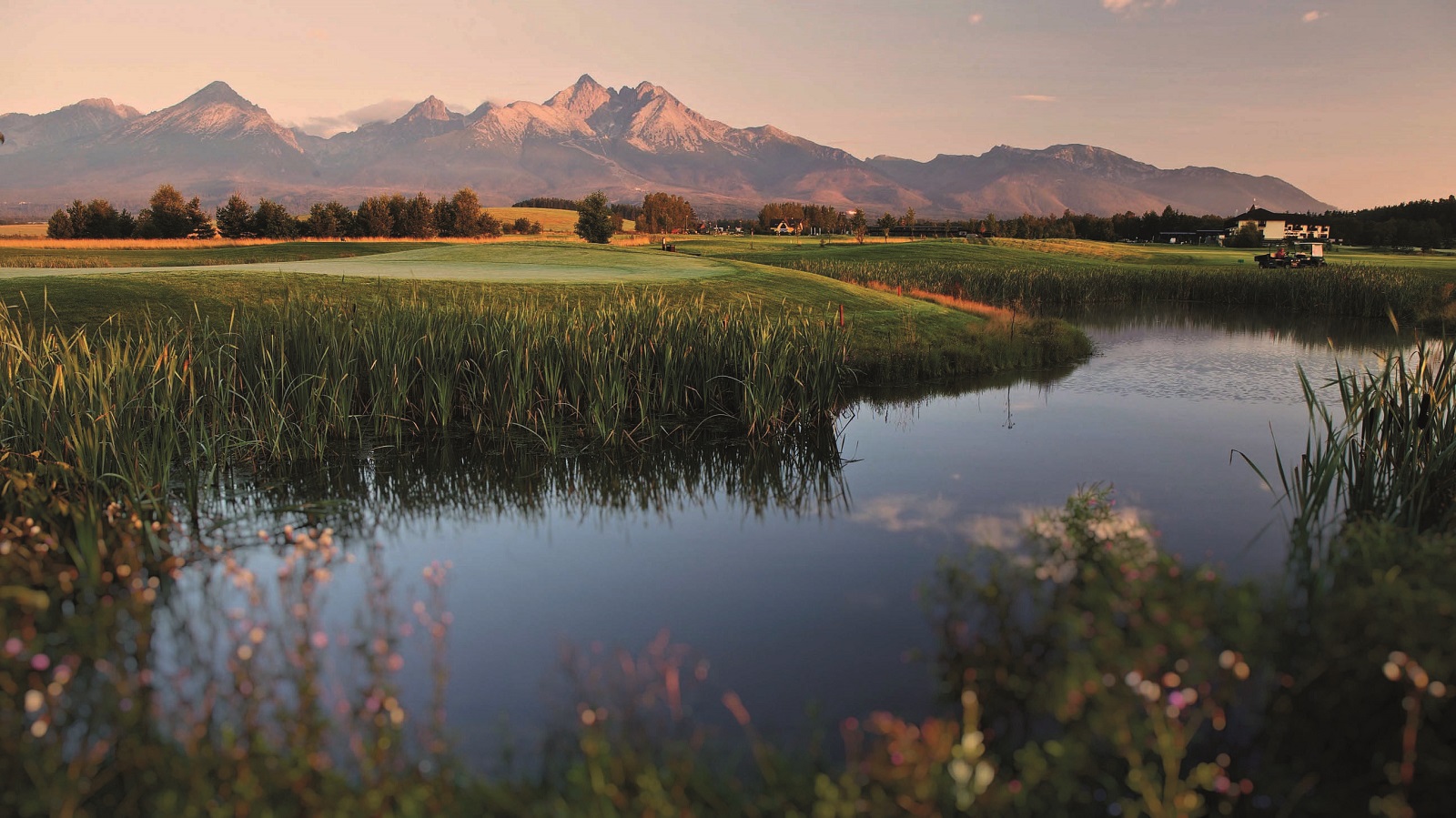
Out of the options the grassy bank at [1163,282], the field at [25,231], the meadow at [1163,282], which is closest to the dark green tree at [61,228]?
the field at [25,231]

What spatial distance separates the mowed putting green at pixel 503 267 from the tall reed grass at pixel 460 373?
628 cm

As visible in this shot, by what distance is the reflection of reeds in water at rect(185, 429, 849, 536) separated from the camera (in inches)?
369

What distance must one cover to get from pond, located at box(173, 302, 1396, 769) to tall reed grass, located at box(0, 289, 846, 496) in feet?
2.53

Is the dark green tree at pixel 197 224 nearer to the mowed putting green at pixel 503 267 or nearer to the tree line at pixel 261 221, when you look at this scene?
the tree line at pixel 261 221

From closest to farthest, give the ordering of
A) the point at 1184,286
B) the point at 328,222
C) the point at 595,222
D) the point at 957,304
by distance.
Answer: the point at 957,304 < the point at 1184,286 < the point at 595,222 < the point at 328,222

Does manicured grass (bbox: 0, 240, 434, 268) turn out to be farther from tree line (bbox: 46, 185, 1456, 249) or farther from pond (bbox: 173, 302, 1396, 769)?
pond (bbox: 173, 302, 1396, 769)

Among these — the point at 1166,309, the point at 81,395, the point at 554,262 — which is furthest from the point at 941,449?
the point at 1166,309

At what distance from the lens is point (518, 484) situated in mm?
10680

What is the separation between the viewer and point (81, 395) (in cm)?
822

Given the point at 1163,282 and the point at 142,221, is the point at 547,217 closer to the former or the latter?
the point at 142,221

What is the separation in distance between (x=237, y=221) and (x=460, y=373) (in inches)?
3414

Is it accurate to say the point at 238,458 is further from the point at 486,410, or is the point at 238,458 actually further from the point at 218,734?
the point at 218,734

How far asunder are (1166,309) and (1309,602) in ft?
119

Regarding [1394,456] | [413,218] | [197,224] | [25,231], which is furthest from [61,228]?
[1394,456]
